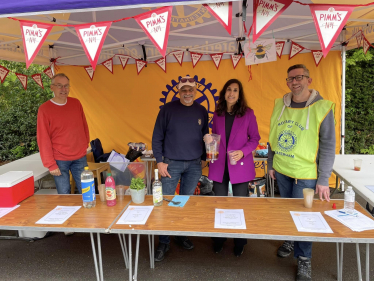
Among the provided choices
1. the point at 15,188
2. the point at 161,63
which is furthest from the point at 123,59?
the point at 15,188

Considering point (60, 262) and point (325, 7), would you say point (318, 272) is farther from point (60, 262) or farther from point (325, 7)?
point (60, 262)

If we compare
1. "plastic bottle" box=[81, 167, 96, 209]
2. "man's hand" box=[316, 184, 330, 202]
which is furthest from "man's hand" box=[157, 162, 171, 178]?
"man's hand" box=[316, 184, 330, 202]

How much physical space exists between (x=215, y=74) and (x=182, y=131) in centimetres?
264

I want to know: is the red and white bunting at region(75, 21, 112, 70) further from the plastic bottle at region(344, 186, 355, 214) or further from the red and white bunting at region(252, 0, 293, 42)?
the plastic bottle at region(344, 186, 355, 214)

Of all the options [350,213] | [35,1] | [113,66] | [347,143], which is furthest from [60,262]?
[347,143]

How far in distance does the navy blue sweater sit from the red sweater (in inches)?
40.4

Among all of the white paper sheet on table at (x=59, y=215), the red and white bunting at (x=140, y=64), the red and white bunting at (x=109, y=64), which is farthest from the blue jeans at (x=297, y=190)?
the red and white bunting at (x=109, y=64)

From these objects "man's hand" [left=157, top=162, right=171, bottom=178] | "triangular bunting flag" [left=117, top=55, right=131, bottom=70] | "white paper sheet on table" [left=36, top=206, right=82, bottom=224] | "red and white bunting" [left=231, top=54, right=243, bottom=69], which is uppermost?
"triangular bunting flag" [left=117, top=55, right=131, bottom=70]

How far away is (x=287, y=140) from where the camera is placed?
86.7 inches

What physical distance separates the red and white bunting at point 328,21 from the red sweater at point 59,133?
251cm

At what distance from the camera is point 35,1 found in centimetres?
190

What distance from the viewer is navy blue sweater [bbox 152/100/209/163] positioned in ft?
8.26

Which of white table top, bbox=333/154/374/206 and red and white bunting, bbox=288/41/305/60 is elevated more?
red and white bunting, bbox=288/41/305/60

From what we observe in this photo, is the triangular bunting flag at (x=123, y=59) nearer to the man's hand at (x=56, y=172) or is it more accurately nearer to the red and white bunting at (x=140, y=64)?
the red and white bunting at (x=140, y=64)
